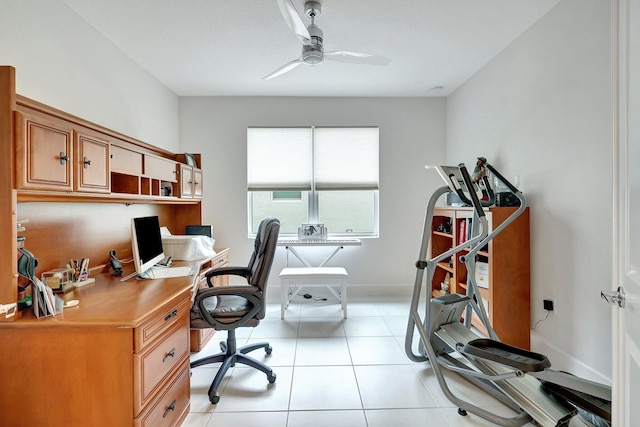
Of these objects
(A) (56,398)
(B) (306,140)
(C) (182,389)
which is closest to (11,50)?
(A) (56,398)

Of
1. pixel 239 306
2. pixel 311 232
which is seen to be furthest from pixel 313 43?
pixel 311 232

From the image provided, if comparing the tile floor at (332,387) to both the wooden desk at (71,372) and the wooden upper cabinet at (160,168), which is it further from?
the wooden upper cabinet at (160,168)

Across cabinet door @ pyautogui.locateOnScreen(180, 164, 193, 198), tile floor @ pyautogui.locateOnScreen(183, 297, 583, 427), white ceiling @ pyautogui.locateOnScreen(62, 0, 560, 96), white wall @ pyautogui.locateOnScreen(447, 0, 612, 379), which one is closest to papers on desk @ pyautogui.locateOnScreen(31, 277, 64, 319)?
tile floor @ pyautogui.locateOnScreen(183, 297, 583, 427)

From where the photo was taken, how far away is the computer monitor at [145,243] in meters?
2.01

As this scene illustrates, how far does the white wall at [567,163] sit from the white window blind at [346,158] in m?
1.58

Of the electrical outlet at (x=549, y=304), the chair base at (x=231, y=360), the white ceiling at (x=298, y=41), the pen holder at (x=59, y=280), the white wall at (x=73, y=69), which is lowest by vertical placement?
the chair base at (x=231, y=360)

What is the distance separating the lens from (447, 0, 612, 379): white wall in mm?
1880

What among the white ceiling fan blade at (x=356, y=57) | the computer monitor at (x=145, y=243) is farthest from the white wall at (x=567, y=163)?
the computer monitor at (x=145, y=243)

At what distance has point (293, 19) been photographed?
179 cm

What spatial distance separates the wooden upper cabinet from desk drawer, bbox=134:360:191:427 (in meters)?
1.47

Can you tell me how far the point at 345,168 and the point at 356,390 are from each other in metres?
2.65

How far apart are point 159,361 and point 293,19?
2.02m

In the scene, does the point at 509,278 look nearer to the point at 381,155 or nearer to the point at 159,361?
the point at 381,155

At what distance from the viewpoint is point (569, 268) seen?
6.96 feet
